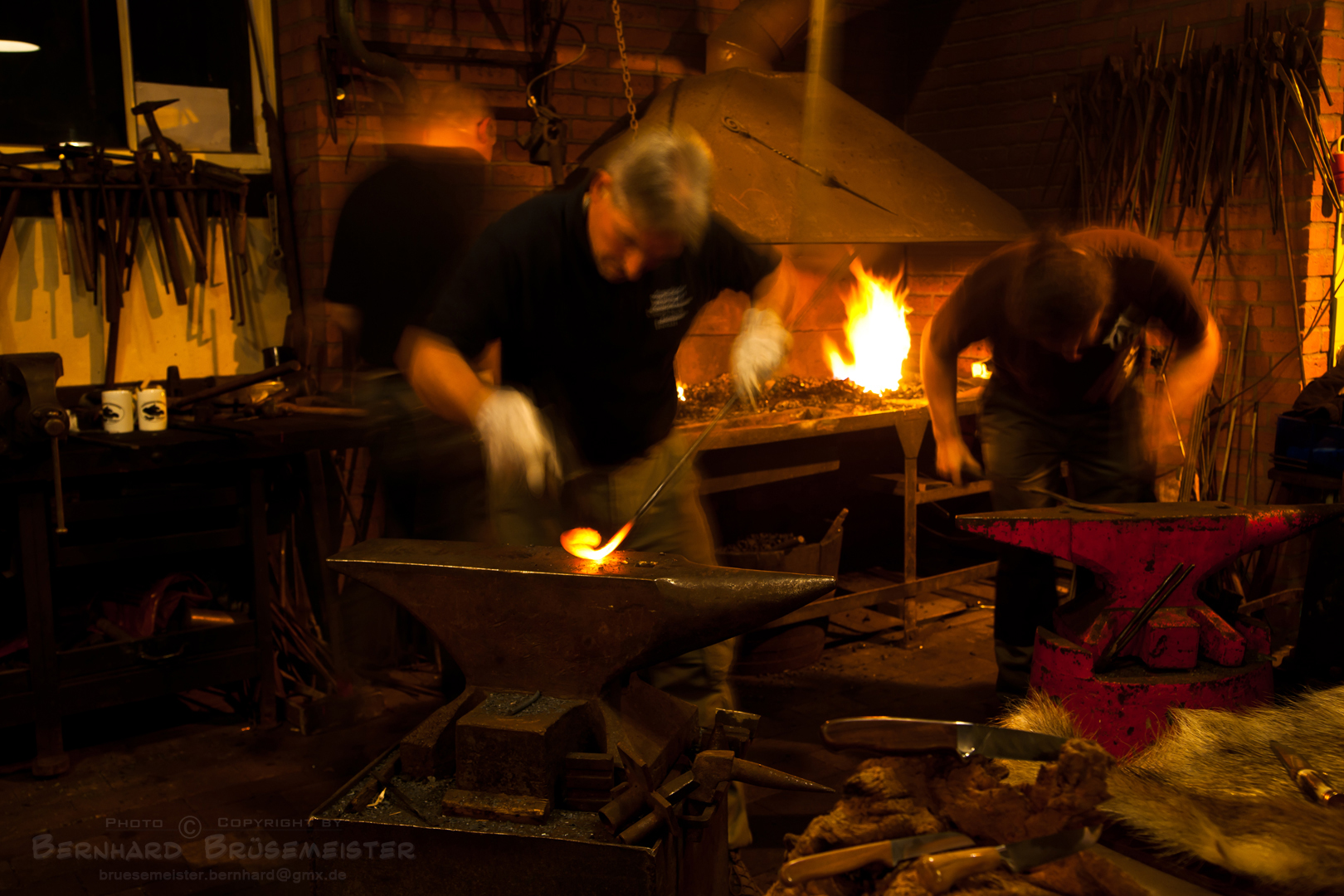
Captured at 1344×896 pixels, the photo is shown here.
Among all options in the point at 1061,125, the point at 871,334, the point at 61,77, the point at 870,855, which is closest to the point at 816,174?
the point at 871,334

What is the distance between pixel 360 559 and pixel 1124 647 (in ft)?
5.66

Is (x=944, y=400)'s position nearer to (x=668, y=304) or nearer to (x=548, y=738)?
(x=668, y=304)

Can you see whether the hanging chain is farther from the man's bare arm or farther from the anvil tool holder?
the anvil tool holder

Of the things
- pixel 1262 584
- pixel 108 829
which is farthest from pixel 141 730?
pixel 1262 584

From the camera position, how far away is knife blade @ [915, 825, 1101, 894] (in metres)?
1.05

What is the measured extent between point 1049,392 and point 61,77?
3.54 m

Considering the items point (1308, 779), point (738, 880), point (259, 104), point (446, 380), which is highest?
point (259, 104)

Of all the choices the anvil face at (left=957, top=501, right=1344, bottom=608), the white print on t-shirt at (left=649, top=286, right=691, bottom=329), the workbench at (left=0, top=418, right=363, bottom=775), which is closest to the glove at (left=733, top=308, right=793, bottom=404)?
the white print on t-shirt at (left=649, top=286, right=691, bottom=329)

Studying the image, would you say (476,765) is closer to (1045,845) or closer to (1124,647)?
(1045,845)

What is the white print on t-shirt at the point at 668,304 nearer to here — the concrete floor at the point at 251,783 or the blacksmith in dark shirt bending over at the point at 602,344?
the blacksmith in dark shirt bending over at the point at 602,344

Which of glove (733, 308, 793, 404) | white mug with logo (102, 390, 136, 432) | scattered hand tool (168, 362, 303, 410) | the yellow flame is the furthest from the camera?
the yellow flame

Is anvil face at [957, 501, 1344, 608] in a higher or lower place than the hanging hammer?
lower

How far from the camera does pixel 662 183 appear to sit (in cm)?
217

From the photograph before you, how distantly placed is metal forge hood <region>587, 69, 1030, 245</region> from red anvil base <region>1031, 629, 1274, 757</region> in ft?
6.54
